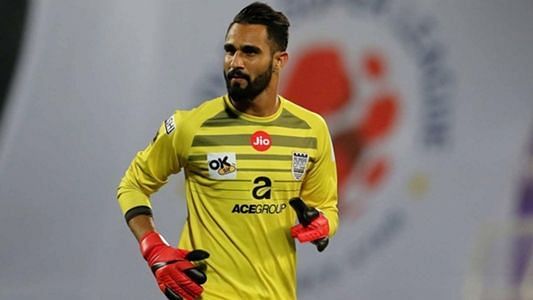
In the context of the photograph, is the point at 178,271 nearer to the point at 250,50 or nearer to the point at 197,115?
the point at 197,115

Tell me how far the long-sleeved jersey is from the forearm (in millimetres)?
30

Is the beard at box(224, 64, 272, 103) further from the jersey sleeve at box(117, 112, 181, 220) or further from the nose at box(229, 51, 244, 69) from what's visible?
the jersey sleeve at box(117, 112, 181, 220)

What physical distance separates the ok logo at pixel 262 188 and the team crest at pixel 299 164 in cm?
7

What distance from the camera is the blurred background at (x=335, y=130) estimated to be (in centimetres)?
415

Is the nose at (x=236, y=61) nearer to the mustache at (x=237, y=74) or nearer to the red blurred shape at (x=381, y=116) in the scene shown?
the mustache at (x=237, y=74)

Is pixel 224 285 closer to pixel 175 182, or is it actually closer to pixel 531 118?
pixel 175 182

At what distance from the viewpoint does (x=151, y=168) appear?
278cm

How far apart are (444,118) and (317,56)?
2.01ft

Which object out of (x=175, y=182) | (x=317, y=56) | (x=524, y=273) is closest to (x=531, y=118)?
(x=524, y=273)

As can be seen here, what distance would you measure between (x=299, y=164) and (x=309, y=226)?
173mm

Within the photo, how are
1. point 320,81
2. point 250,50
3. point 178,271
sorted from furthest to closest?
point 320,81 → point 250,50 → point 178,271

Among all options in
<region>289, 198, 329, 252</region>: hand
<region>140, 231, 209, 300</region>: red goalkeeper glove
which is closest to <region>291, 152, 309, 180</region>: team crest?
<region>289, 198, 329, 252</region>: hand

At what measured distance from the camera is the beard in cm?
271

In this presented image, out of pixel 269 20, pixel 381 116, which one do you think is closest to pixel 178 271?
pixel 269 20
